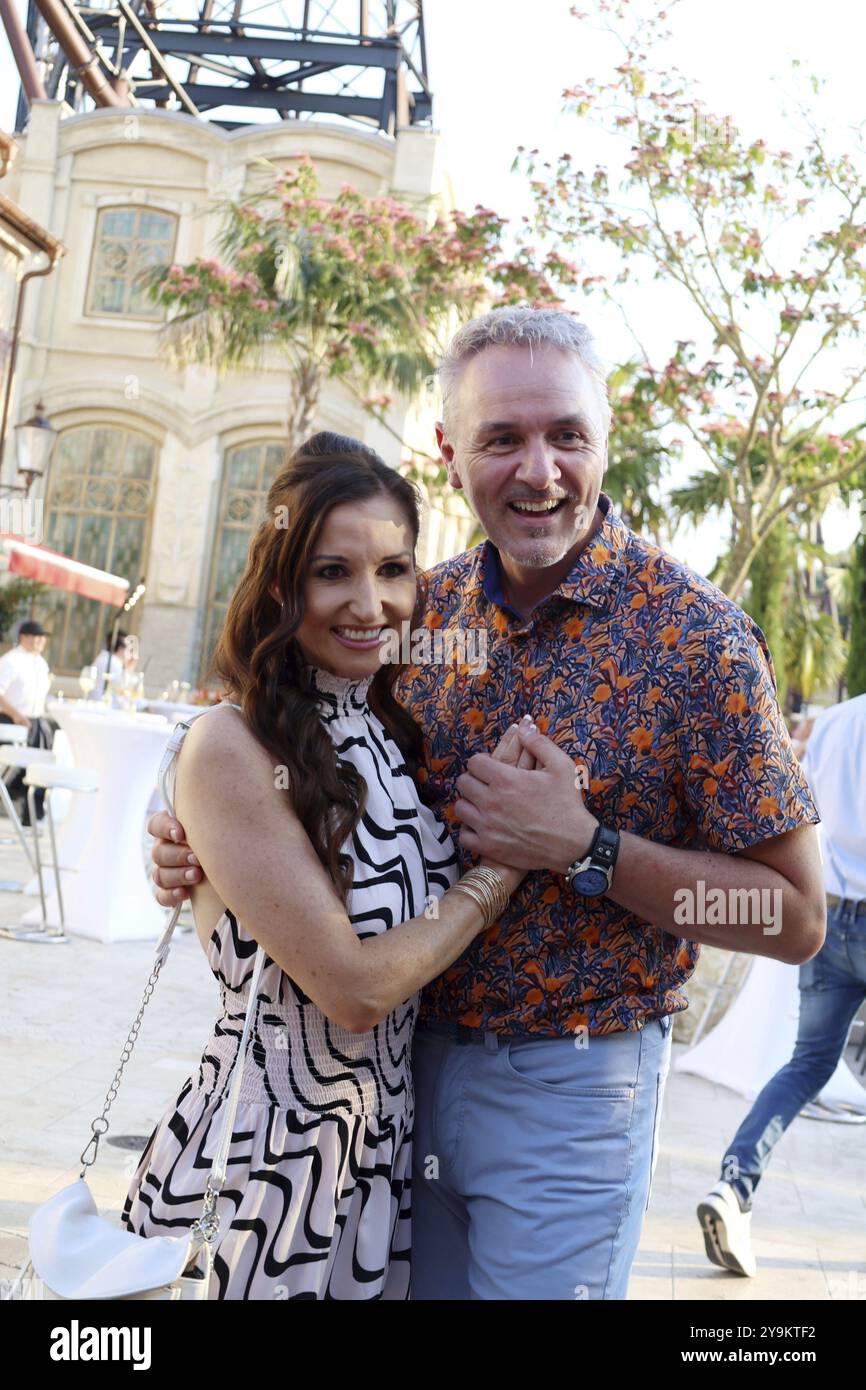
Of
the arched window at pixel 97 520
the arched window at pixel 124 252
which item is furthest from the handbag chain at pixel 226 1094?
the arched window at pixel 124 252

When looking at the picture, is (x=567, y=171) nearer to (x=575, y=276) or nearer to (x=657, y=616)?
(x=575, y=276)

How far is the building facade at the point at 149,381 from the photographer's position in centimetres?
2383

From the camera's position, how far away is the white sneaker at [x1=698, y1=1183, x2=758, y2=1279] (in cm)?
427

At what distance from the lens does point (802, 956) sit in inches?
79.3

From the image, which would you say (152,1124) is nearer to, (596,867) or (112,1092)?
(112,1092)

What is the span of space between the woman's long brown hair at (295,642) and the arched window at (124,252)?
23.8 meters

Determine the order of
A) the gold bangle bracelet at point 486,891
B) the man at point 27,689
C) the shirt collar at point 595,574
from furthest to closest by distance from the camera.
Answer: the man at point 27,689 < the shirt collar at point 595,574 < the gold bangle bracelet at point 486,891

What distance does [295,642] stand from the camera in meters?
2.06

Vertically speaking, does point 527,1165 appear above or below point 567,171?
below

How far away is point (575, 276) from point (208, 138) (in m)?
15.1

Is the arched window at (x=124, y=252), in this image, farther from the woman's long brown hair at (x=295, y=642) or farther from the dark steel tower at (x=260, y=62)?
the woman's long brown hair at (x=295, y=642)

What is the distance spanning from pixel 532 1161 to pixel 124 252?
973 inches

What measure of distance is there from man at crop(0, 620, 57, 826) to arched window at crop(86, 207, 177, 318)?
14.5 meters
